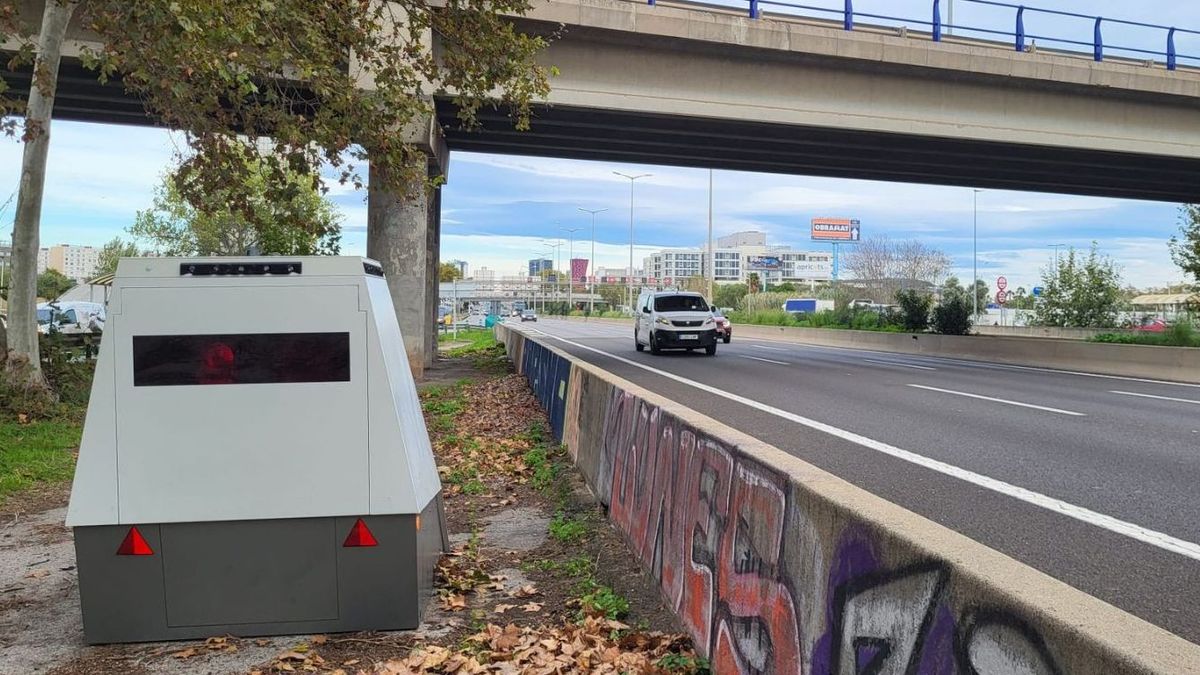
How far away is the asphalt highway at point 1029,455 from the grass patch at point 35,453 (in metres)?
7.80

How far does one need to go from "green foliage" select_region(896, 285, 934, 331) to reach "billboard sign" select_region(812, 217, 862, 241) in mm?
106803

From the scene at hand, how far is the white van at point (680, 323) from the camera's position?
2686cm

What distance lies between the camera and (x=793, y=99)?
70.6 feet

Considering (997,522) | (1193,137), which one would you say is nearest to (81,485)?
(997,522)

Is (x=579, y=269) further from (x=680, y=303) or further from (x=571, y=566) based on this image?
(x=571, y=566)

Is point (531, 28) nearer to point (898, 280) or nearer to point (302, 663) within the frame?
point (302, 663)

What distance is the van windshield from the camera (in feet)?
89.8

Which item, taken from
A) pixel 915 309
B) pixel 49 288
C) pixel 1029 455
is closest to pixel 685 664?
pixel 1029 455

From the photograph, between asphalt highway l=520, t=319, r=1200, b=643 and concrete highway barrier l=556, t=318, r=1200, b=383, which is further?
concrete highway barrier l=556, t=318, r=1200, b=383

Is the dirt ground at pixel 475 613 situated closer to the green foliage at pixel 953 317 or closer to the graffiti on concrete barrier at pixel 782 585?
the graffiti on concrete barrier at pixel 782 585

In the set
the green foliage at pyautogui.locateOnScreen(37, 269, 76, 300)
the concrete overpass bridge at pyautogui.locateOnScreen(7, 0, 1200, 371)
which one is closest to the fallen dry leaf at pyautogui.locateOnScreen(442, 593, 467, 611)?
the concrete overpass bridge at pyautogui.locateOnScreen(7, 0, 1200, 371)

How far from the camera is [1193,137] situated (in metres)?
23.7

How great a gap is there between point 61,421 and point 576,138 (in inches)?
593

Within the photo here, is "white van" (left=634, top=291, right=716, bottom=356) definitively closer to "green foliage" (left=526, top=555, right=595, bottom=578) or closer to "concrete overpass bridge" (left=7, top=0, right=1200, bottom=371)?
"concrete overpass bridge" (left=7, top=0, right=1200, bottom=371)
